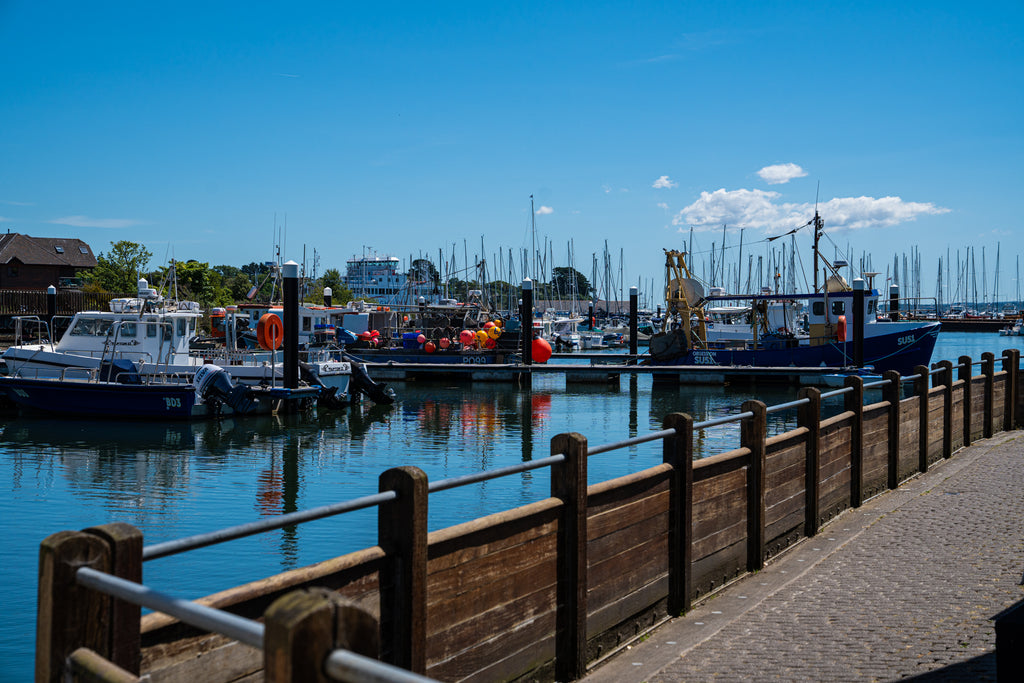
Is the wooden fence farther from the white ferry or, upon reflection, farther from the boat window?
the white ferry

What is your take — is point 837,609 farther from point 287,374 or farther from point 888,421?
point 287,374

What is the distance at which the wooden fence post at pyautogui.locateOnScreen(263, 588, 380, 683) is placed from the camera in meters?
2.09

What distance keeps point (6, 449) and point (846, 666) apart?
22.1 meters

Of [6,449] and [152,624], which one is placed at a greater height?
[152,624]

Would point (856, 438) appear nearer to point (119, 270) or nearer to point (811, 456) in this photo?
point (811, 456)

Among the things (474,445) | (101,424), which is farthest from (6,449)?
(474,445)

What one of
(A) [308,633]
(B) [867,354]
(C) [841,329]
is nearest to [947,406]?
(A) [308,633]

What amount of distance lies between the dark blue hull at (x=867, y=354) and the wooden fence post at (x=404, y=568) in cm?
3645

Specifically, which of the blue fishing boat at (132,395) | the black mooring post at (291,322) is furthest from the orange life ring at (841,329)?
the blue fishing boat at (132,395)

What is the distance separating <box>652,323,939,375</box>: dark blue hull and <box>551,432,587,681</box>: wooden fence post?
34886 millimetres

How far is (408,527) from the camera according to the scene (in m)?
4.56

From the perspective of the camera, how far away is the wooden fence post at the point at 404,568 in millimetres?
4543

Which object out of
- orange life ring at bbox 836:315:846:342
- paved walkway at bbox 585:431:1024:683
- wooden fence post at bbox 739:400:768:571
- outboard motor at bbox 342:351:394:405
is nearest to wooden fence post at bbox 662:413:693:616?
Answer: paved walkway at bbox 585:431:1024:683

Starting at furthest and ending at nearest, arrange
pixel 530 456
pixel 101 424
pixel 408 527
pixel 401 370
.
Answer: pixel 401 370 → pixel 101 424 → pixel 530 456 → pixel 408 527
